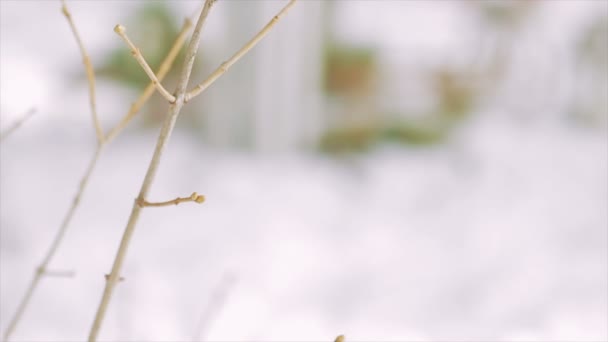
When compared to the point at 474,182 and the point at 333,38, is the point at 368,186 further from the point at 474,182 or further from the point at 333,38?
the point at 333,38

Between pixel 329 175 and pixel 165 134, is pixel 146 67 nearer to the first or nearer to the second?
pixel 165 134

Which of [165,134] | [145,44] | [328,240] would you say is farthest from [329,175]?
[165,134]

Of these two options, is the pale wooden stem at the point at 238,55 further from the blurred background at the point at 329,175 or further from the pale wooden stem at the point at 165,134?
the blurred background at the point at 329,175

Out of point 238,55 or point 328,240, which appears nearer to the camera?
point 238,55

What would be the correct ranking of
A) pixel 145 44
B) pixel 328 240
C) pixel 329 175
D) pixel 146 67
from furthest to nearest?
pixel 145 44, pixel 329 175, pixel 328 240, pixel 146 67

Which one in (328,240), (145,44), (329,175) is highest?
(145,44)

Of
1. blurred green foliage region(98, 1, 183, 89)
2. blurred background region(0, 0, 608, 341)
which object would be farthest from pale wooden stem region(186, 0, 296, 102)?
blurred green foliage region(98, 1, 183, 89)

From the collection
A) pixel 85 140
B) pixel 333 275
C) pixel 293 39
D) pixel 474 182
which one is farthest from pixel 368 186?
pixel 85 140

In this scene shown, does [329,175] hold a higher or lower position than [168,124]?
higher
